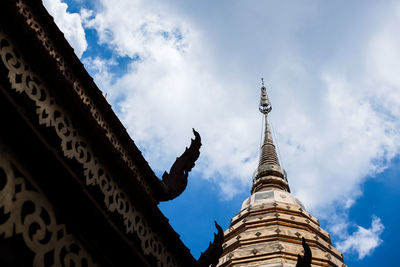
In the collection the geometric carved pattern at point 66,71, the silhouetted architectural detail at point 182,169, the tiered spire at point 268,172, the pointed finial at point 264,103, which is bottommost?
the geometric carved pattern at point 66,71

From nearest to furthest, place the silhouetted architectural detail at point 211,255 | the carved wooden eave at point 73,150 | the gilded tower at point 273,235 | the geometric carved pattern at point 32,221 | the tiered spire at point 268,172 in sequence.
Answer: the geometric carved pattern at point 32,221, the carved wooden eave at point 73,150, the silhouetted architectural detail at point 211,255, the gilded tower at point 273,235, the tiered spire at point 268,172

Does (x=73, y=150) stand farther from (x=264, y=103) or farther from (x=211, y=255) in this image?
(x=264, y=103)

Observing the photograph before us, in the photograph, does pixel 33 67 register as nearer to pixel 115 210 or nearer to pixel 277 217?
pixel 115 210

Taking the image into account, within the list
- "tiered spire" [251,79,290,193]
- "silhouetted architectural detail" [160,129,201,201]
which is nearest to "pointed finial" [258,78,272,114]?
"tiered spire" [251,79,290,193]

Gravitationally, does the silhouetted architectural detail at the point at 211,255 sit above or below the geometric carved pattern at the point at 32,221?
above

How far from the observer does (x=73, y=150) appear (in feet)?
10.3

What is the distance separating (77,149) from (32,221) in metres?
0.89

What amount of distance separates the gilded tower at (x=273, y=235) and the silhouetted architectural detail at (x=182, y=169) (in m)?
6.01

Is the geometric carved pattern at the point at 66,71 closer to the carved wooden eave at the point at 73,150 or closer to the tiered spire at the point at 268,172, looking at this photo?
the carved wooden eave at the point at 73,150

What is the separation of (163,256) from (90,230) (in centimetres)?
118

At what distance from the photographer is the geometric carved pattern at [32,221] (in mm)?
2262

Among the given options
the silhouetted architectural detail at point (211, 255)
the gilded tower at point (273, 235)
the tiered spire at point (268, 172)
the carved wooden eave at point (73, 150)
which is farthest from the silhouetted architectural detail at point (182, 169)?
the tiered spire at point (268, 172)

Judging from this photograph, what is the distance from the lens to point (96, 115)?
5863 millimetres

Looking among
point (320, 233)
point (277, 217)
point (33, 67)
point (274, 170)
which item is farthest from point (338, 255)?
point (33, 67)
